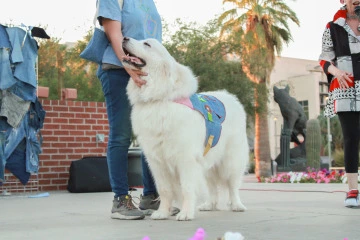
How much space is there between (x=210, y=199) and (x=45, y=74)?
983 inches

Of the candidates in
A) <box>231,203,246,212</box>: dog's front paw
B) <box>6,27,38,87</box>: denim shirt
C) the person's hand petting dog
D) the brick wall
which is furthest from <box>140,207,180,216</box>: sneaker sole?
the brick wall

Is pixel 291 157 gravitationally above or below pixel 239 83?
below

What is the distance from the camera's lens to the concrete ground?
3.19 m

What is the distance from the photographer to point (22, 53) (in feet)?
22.2

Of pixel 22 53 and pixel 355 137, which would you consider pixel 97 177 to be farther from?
pixel 355 137

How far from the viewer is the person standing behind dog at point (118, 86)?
4238mm

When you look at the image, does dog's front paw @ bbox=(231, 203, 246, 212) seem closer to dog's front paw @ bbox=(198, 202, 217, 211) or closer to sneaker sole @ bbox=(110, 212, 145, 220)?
dog's front paw @ bbox=(198, 202, 217, 211)

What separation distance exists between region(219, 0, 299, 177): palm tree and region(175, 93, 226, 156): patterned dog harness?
21901 mm

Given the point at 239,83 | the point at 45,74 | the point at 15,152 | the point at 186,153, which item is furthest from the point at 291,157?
the point at 186,153

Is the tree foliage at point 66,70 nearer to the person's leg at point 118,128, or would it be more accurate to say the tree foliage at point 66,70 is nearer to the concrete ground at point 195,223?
the concrete ground at point 195,223

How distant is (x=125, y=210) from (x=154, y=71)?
1137 millimetres

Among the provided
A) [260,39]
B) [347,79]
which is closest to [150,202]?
[347,79]

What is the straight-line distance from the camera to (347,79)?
4.68 metres

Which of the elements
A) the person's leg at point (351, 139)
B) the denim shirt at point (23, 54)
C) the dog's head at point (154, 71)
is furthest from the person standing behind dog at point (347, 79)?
the denim shirt at point (23, 54)
